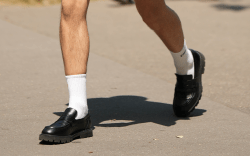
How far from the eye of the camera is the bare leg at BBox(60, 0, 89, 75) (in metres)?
2.49

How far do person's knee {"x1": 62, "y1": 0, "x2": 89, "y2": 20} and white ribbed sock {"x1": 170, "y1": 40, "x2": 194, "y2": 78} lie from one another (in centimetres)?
90

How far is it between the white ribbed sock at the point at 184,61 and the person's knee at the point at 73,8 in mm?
903

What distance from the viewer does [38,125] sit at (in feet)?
9.33

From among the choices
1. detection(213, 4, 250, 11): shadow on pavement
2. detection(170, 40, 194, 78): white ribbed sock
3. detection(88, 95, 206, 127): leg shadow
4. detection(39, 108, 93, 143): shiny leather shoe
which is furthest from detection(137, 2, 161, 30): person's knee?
detection(213, 4, 250, 11): shadow on pavement

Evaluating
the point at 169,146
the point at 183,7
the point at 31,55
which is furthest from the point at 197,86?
the point at 183,7

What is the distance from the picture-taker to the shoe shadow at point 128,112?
2988 mm

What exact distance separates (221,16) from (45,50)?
18.1 feet

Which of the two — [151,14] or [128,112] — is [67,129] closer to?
[128,112]

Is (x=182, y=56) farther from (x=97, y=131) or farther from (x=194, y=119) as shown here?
(x=97, y=131)

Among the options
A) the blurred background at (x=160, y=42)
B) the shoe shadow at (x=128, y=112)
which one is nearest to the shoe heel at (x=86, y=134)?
the shoe shadow at (x=128, y=112)

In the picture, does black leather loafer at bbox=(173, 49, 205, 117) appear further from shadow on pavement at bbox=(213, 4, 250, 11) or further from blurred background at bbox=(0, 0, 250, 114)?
shadow on pavement at bbox=(213, 4, 250, 11)

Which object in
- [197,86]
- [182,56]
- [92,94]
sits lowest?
[92,94]

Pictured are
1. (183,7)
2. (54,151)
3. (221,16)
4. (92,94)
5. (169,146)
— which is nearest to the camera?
(54,151)

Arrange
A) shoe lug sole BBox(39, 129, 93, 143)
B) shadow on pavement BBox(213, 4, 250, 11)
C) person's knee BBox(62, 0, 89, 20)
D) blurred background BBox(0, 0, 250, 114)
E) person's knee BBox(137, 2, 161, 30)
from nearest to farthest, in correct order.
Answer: shoe lug sole BBox(39, 129, 93, 143), person's knee BBox(62, 0, 89, 20), person's knee BBox(137, 2, 161, 30), blurred background BBox(0, 0, 250, 114), shadow on pavement BBox(213, 4, 250, 11)
